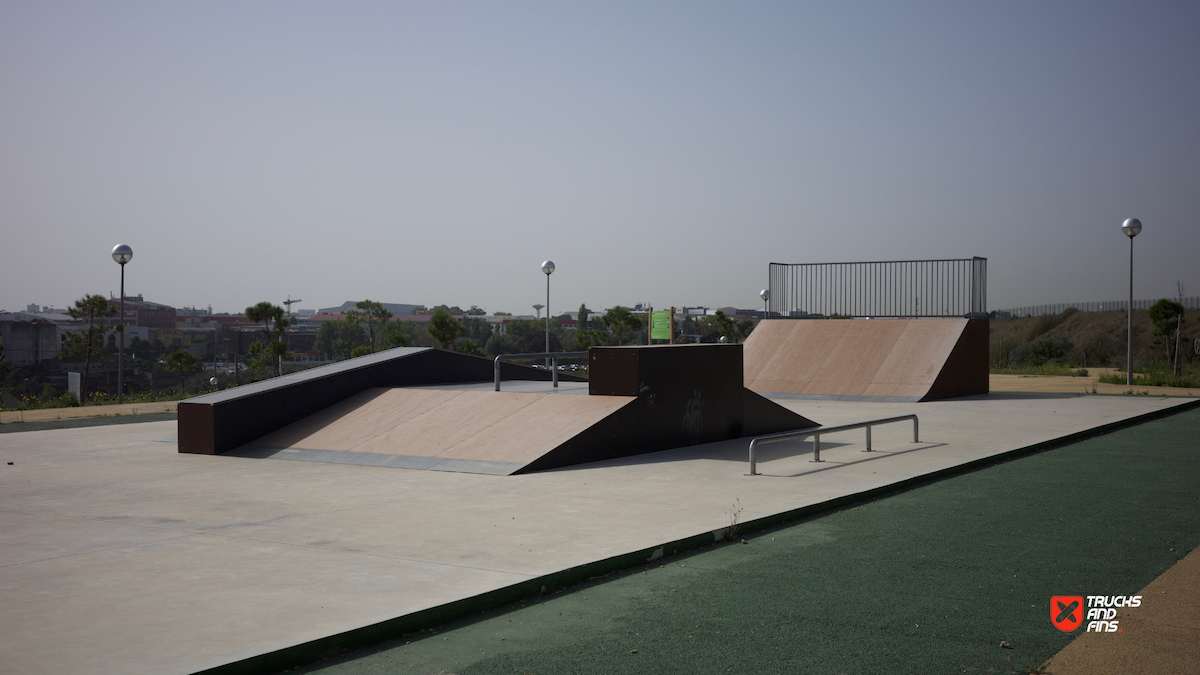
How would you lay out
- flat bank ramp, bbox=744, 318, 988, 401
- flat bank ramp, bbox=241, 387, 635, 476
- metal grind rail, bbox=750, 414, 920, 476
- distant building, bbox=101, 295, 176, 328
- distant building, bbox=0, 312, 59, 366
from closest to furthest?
metal grind rail, bbox=750, 414, 920, 476
flat bank ramp, bbox=241, 387, 635, 476
flat bank ramp, bbox=744, 318, 988, 401
distant building, bbox=0, 312, 59, 366
distant building, bbox=101, 295, 176, 328

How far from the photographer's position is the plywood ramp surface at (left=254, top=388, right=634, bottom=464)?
390 inches

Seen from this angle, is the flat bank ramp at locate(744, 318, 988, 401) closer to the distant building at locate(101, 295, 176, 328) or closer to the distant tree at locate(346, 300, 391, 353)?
the distant tree at locate(346, 300, 391, 353)

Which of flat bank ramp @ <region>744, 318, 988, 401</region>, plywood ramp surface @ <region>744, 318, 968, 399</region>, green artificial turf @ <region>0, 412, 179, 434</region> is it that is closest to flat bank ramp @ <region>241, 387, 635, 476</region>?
green artificial turf @ <region>0, 412, 179, 434</region>

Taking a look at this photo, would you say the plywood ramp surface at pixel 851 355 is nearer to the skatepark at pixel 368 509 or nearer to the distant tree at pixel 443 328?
the skatepark at pixel 368 509

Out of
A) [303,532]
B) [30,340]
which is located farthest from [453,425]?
[30,340]

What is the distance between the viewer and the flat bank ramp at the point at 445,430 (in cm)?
970

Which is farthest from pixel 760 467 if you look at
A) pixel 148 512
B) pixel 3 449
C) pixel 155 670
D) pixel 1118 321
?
pixel 1118 321

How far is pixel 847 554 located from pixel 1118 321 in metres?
70.4

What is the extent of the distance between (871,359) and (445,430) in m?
14.0

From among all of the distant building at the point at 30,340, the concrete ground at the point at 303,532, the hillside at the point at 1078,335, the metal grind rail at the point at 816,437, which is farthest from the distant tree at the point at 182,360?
the hillside at the point at 1078,335

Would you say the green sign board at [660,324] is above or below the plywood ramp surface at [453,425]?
above

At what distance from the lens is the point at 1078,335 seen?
6688cm

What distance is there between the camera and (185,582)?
4859 millimetres

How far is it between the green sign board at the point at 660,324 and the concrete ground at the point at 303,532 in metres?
10.4
